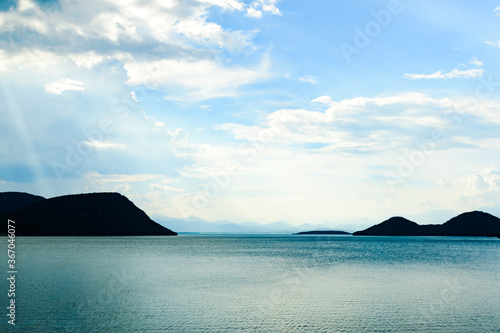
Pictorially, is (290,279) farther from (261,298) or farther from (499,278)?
(499,278)

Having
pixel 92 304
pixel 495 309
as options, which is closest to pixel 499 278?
pixel 495 309

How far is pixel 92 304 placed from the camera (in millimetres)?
43000

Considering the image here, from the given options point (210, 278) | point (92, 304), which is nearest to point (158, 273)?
point (210, 278)

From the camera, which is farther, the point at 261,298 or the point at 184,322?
the point at 261,298

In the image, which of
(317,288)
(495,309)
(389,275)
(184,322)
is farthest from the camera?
(389,275)

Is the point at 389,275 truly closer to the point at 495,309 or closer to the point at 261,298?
the point at 495,309

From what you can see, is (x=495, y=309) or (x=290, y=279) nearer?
(x=495, y=309)

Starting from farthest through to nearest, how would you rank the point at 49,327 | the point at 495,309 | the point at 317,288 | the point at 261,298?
1. the point at 317,288
2. the point at 261,298
3. the point at 495,309
4. the point at 49,327

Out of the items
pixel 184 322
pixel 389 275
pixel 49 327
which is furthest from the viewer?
pixel 389 275

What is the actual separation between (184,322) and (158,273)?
135 feet

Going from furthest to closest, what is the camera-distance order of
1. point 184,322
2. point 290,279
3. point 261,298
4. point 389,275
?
point 389,275
point 290,279
point 261,298
point 184,322

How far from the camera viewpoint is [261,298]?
4806 cm

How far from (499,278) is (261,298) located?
48.2 m

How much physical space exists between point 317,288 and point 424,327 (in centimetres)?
2218
